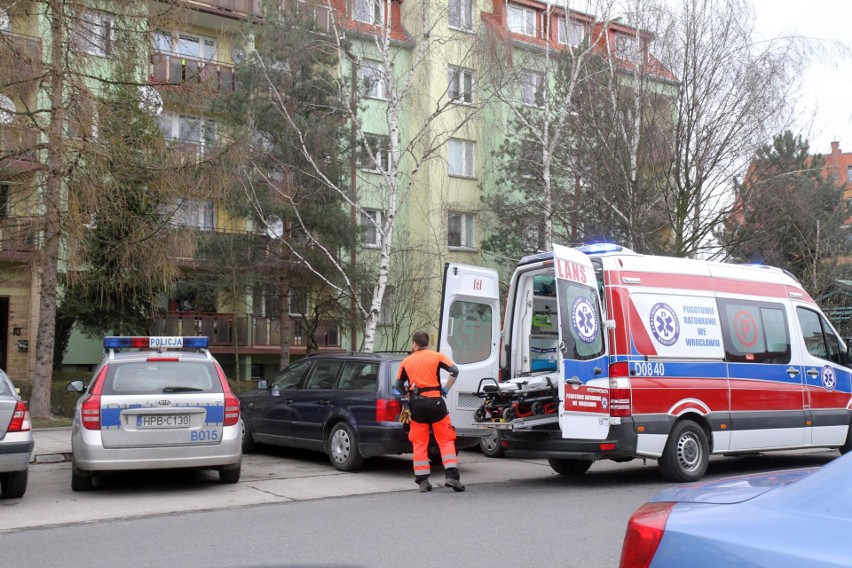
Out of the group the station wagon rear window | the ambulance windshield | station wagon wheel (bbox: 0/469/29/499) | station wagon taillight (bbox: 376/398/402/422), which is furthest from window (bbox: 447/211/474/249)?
station wagon wheel (bbox: 0/469/29/499)

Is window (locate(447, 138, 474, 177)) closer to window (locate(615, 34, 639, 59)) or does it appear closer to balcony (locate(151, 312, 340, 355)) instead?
balcony (locate(151, 312, 340, 355))

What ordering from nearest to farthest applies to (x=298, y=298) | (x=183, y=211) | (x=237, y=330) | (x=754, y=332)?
1. (x=754, y=332)
2. (x=183, y=211)
3. (x=298, y=298)
4. (x=237, y=330)

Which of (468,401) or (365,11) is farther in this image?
(365,11)

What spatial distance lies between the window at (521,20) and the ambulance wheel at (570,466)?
1575 cm

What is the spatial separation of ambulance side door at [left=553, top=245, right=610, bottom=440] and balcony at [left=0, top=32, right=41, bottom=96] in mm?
9016

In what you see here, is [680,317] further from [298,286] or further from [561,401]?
[298,286]

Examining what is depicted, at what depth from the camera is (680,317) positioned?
432 inches

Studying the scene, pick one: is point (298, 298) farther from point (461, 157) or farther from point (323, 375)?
point (323, 375)

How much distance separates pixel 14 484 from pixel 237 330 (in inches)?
815

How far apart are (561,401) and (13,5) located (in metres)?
11.4

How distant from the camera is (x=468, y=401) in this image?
11734 mm

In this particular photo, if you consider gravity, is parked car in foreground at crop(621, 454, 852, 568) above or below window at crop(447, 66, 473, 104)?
below

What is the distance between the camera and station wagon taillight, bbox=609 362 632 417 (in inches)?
402

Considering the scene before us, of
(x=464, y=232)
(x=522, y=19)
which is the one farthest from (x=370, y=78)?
(x=464, y=232)
